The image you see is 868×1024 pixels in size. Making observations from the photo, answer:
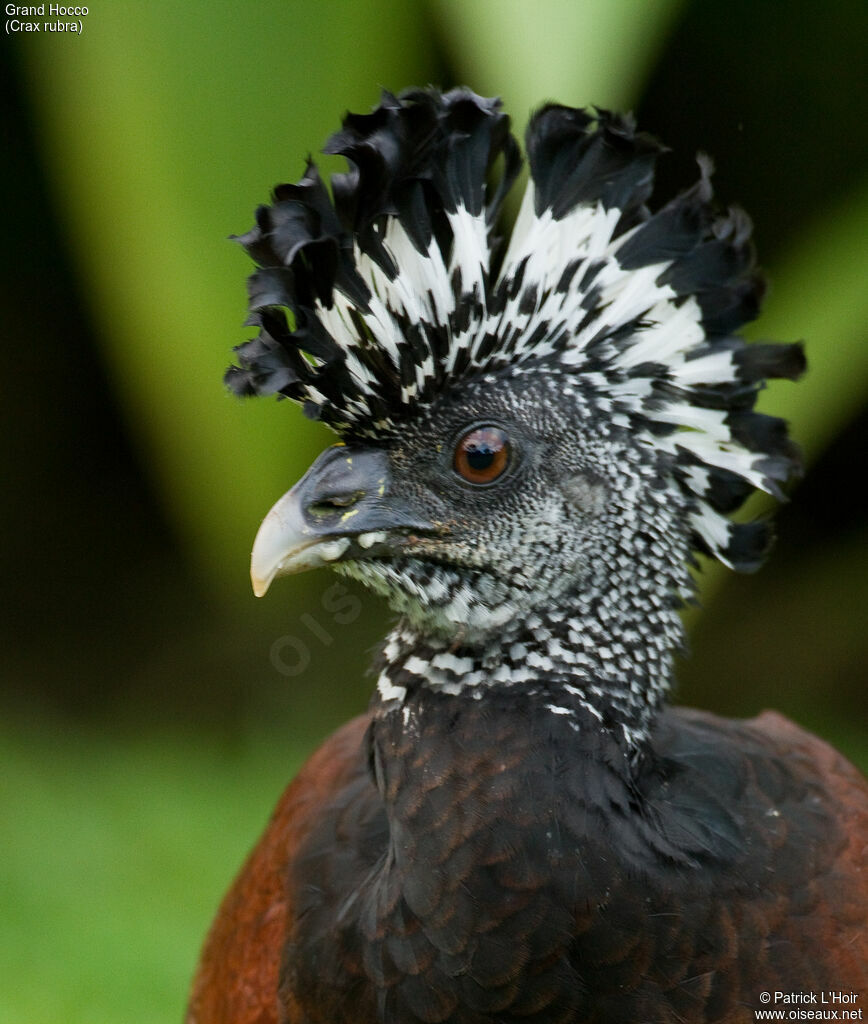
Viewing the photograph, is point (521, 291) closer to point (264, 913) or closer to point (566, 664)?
point (566, 664)

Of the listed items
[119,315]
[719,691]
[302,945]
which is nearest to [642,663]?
[302,945]

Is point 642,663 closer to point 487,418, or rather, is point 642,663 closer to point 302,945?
point 487,418

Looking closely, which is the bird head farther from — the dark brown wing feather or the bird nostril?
the dark brown wing feather

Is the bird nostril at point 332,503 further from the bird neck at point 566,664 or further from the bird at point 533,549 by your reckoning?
the bird neck at point 566,664

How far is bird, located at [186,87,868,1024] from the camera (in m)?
1.83

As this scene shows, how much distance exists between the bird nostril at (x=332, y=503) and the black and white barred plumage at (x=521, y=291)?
112mm

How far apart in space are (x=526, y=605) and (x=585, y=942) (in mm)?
530

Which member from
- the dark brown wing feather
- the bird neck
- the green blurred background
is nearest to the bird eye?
the bird neck

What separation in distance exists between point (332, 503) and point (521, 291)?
462 mm

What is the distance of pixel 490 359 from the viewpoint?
76.1 inches

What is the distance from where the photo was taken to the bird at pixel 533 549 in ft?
6.02

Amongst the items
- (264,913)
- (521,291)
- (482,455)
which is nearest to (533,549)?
(482,455)

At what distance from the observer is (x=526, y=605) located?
194 cm

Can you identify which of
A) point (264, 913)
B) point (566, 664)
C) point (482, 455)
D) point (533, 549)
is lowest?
point (264, 913)
